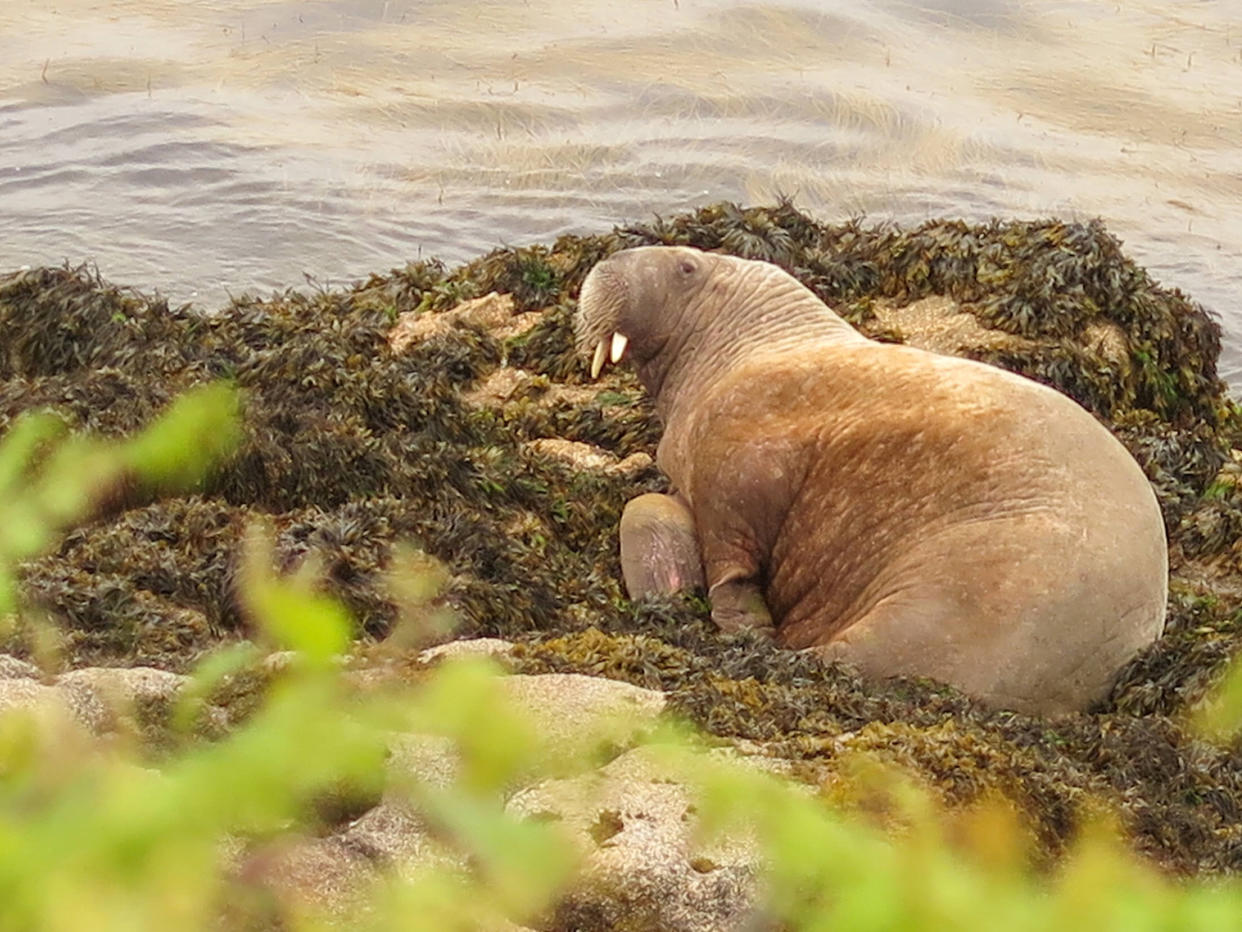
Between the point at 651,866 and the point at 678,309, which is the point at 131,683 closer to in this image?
the point at 651,866

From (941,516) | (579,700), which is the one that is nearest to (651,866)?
(579,700)

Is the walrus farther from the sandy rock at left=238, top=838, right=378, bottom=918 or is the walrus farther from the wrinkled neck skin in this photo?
the sandy rock at left=238, top=838, right=378, bottom=918

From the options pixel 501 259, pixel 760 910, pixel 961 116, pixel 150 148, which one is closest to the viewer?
pixel 760 910

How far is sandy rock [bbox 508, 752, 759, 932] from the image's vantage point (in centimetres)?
262

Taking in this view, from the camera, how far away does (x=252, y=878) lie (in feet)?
3.44

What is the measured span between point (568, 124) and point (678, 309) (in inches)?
287

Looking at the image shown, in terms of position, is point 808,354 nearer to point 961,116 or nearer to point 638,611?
point 638,611

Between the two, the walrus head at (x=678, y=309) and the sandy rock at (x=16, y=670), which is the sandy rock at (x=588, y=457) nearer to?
the walrus head at (x=678, y=309)

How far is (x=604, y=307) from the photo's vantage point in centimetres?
732

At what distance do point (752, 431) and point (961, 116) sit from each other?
8.59m

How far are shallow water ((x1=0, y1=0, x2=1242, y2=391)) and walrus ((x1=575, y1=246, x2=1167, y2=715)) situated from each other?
4644mm

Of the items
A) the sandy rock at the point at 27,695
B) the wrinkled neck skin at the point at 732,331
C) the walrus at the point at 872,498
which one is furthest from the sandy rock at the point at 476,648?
the wrinkled neck skin at the point at 732,331

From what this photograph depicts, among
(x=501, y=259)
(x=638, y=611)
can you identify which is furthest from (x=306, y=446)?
(x=501, y=259)

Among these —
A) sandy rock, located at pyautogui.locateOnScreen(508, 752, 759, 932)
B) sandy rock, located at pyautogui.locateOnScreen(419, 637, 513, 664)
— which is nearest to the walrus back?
sandy rock, located at pyautogui.locateOnScreen(419, 637, 513, 664)
